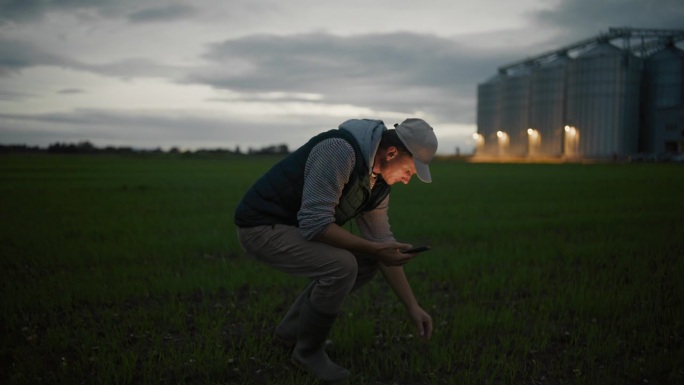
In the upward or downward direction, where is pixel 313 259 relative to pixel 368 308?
upward

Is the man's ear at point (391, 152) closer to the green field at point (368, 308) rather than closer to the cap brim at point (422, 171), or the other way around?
the cap brim at point (422, 171)

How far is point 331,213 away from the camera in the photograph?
2992mm

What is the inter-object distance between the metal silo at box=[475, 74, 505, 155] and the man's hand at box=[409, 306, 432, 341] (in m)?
59.0

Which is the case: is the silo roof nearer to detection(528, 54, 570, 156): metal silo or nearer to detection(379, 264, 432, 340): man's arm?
detection(528, 54, 570, 156): metal silo

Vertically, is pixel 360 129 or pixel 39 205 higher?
pixel 360 129

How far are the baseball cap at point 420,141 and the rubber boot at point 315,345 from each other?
108cm

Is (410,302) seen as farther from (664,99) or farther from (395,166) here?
(664,99)

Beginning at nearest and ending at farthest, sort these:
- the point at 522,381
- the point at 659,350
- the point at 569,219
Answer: the point at 522,381, the point at 659,350, the point at 569,219

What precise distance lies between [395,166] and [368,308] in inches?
79.8

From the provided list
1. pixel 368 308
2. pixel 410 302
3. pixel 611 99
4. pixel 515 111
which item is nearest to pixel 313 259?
pixel 410 302

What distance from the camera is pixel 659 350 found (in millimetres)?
3758

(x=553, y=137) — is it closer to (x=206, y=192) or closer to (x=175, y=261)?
(x=206, y=192)

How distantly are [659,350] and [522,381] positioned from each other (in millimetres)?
1164

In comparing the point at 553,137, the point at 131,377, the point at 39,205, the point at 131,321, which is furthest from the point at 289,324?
the point at 553,137
